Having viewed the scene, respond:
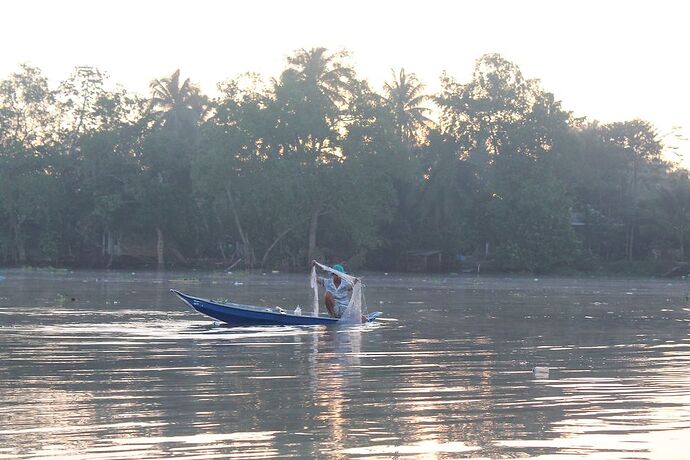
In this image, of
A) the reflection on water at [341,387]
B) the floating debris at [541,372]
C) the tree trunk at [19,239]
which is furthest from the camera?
the tree trunk at [19,239]

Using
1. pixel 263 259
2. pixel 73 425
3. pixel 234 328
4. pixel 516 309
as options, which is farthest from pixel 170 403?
pixel 263 259

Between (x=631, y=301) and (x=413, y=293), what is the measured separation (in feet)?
28.2

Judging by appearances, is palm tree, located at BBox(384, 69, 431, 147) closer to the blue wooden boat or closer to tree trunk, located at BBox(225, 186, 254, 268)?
tree trunk, located at BBox(225, 186, 254, 268)

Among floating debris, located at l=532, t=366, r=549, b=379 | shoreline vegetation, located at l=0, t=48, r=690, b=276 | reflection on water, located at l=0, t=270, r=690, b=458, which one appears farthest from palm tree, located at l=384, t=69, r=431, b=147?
floating debris, located at l=532, t=366, r=549, b=379

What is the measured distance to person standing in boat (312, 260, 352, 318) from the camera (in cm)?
2653

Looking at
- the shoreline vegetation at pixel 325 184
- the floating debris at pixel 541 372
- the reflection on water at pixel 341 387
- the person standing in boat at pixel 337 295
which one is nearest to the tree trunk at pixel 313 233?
the shoreline vegetation at pixel 325 184

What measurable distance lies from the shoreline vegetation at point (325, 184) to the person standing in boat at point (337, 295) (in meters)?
39.6

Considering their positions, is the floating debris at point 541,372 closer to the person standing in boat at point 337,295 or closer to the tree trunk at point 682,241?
the person standing in boat at point 337,295

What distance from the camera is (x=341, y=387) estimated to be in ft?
47.2

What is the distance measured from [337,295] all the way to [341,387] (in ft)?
40.4

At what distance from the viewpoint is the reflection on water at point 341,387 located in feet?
34.0

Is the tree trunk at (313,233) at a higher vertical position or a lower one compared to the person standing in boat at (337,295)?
higher

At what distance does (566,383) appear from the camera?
15.1m

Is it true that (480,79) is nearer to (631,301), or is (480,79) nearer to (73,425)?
(631,301)
